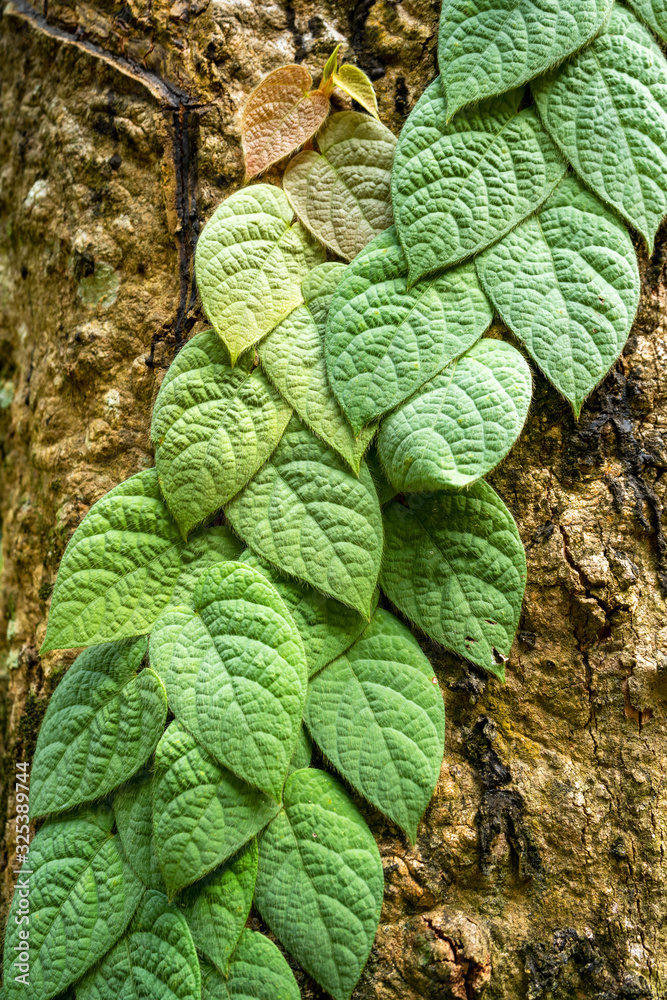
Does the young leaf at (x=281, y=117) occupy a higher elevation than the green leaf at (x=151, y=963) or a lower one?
higher

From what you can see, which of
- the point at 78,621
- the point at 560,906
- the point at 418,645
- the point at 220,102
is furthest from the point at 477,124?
the point at 560,906

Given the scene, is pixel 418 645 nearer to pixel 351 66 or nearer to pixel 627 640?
pixel 627 640

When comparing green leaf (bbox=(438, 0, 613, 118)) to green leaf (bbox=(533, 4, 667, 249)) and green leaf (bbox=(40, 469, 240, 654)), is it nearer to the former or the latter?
green leaf (bbox=(533, 4, 667, 249))

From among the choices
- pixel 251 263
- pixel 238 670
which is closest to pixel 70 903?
pixel 238 670

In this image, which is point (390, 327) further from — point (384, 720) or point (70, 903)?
point (70, 903)

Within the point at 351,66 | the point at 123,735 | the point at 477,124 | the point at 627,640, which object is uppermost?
the point at 351,66

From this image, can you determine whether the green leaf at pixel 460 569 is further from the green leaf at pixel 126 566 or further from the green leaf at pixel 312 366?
the green leaf at pixel 126 566

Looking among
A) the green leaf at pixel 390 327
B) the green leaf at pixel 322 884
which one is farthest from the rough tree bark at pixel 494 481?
the green leaf at pixel 390 327
